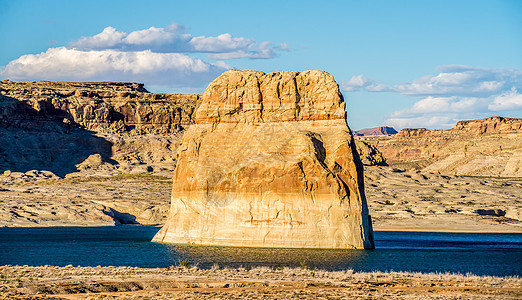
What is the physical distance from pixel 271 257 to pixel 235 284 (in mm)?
13649

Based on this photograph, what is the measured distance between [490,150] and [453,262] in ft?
517

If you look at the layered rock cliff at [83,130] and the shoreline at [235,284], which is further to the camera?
the layered rock cliff at [83,130]

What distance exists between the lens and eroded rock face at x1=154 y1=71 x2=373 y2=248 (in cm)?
4778

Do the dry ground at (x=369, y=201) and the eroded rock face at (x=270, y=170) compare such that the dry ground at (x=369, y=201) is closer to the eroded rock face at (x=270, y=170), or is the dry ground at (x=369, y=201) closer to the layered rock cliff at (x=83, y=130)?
the layered rock cliff at (x=83, y=130)

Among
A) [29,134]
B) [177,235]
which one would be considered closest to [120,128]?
[29,134]

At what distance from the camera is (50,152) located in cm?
15862

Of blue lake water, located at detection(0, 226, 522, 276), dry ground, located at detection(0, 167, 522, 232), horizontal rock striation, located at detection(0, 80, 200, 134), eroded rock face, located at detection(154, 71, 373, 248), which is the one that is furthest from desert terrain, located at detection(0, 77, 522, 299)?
eroded rock face, located at detection(154, 71, 373, 248)

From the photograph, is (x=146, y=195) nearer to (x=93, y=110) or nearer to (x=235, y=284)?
(x=93, y=110)

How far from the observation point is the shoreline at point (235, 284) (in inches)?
1093

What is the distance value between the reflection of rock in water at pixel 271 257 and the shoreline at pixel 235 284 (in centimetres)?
419

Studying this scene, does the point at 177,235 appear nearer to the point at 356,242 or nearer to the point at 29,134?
the point at 356,242

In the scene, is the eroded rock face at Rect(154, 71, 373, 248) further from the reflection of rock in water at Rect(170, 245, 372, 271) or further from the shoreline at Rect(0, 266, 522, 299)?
the shoreline at Rect(0, 266, 522, 299)

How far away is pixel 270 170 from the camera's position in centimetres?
4834

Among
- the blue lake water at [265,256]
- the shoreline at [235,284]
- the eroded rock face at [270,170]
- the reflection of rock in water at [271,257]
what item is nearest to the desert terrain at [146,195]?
the shoreline at [235,284]
